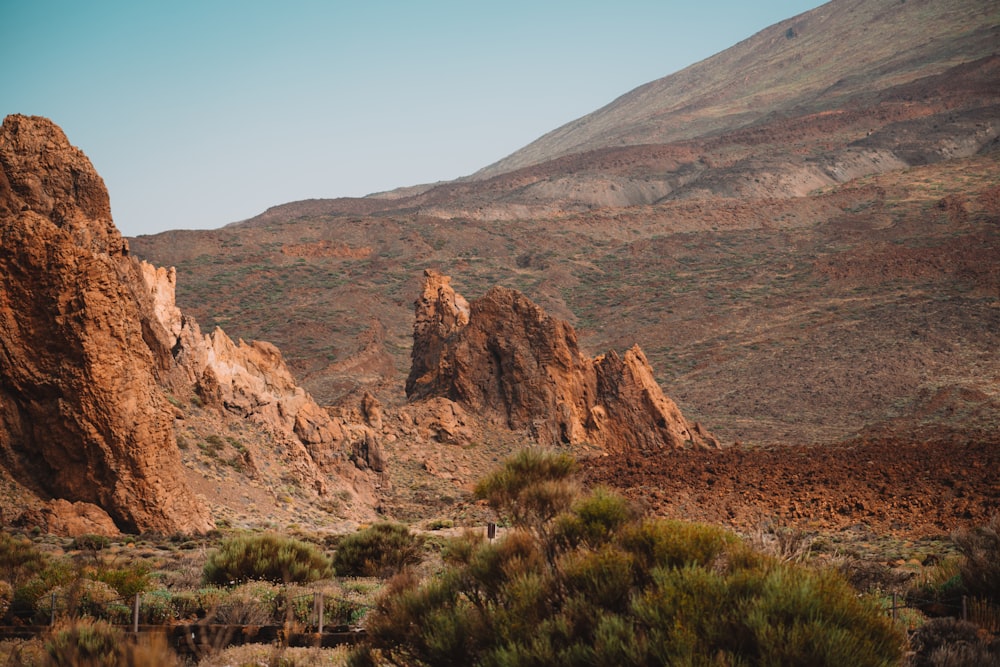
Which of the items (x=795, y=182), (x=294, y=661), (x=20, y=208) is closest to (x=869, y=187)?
(x=795, y=182)

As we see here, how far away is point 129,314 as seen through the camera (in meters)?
19.5

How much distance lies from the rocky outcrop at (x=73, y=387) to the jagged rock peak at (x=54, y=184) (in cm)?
306

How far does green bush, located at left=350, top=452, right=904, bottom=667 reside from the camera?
7.25 m

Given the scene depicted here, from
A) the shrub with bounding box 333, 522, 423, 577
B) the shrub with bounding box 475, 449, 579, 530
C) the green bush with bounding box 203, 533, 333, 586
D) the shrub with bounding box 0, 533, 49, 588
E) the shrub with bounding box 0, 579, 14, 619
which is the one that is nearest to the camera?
the shrub with bounding box 475, 449, 579, 530

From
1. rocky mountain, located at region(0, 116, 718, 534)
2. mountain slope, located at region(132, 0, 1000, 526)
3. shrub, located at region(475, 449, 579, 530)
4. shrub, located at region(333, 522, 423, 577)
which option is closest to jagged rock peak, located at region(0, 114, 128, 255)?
rocky mountain, located at region(0, 116, 718, 534)

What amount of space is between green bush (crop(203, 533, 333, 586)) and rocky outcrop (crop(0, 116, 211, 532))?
400cm

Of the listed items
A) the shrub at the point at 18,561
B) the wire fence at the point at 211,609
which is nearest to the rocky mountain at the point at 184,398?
the shrub at the point at 18,561

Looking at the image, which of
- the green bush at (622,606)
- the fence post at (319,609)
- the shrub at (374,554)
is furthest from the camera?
the shrub at (374,554)

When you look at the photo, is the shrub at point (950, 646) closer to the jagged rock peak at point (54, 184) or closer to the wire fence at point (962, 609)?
the wire fence at point (962, 609)

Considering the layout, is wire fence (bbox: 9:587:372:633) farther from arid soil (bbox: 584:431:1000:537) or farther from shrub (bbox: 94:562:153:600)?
arid soil (bbox: 584:431:1000:537)

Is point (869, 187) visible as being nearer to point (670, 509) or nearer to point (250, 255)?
→ point (250, 255)

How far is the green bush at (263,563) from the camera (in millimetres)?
14773

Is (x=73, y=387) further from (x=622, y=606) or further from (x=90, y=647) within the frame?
(x=622, y=606)

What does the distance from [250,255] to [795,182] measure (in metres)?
74.3
